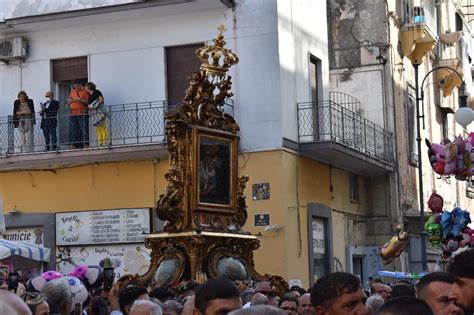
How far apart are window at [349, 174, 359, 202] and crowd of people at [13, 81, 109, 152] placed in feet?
23.0

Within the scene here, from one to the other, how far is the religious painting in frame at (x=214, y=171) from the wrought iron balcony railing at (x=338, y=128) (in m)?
8.60

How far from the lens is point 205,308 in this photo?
7258 mm

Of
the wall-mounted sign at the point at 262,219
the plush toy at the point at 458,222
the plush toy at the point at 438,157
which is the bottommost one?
the plush toy at the point at 458,222

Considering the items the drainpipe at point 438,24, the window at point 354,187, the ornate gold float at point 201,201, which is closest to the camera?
the ornate gold float at point 201,201

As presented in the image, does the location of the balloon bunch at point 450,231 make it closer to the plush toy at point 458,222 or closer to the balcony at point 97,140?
the plush toy at point 458,222

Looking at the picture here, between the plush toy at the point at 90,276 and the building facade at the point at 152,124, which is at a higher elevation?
the building facade at the point at 152,124

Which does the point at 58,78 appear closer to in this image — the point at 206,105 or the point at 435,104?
the point at 206,105

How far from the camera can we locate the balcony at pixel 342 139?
23453 mm

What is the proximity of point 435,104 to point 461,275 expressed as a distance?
91.3 feet

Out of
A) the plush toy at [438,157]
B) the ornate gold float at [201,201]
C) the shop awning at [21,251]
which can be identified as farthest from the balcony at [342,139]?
the ornate gold float at [201,201]

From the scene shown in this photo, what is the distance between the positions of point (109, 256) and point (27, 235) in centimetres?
207

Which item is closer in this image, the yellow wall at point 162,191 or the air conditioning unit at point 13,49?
the yellow wall at point 162,191

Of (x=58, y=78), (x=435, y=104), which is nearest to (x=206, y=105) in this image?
(x=58, y=78)

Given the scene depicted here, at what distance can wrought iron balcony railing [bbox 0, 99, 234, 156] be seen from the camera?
2273 cm
